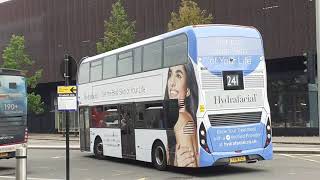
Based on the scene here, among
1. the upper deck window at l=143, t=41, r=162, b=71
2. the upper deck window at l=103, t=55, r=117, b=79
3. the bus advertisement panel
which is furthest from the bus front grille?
the bus advertisement panel

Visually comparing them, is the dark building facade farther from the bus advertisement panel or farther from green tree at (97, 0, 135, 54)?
the bus advertisement panel

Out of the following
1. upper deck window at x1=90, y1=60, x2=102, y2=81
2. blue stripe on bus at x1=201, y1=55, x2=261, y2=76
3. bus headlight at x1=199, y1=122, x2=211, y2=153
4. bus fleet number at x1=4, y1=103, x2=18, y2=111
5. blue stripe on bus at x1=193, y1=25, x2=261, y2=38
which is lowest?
bus headlight at x1=199, y1=122, x2=211, y2=153

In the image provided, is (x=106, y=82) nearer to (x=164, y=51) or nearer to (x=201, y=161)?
(x=164, y=51)

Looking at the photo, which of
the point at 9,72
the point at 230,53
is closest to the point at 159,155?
the point at 230,53

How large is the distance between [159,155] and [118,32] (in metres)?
23.1

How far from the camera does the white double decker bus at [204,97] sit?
52.7 ft

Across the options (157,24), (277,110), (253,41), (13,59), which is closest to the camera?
(253,41)

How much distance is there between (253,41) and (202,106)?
259 cm

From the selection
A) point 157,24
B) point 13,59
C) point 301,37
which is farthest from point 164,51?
point 13,59

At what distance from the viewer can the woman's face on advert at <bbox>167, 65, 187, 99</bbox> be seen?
16453 millimetres

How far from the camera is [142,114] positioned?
19109mm

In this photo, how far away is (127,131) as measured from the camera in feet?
66.4

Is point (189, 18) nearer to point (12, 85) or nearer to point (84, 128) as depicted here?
point (84, 128)

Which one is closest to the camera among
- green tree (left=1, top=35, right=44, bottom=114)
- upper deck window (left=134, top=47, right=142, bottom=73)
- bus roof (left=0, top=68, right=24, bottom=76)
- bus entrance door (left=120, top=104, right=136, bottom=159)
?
upper deck window (left=134, top=47, right=142, bottom=73)
